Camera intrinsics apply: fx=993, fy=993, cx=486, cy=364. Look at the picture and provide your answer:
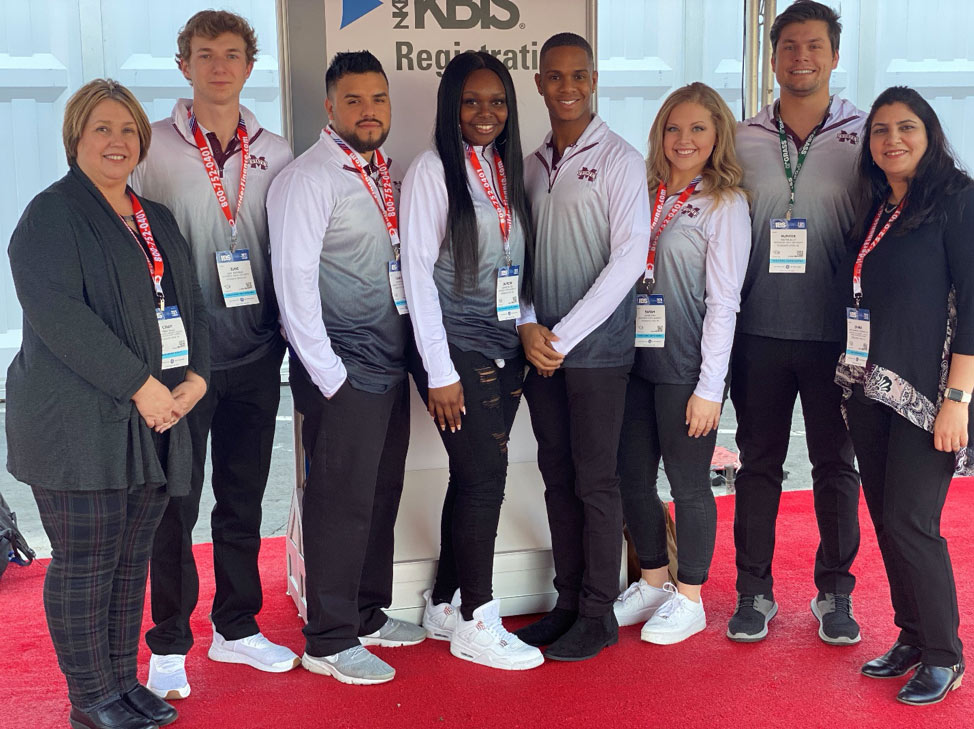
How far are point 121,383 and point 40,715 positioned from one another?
0.97 meters

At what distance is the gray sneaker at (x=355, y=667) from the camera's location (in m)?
2.65

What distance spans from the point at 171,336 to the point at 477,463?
0.86m

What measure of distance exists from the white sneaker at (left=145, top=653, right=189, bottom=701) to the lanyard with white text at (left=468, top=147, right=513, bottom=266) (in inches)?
53.8

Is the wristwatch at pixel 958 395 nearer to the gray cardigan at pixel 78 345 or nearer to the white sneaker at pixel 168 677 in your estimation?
the gray cardigan at pixel 78 345

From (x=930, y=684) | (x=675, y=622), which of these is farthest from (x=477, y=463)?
(x=930, y=684)

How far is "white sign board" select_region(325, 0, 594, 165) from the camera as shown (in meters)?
2.98

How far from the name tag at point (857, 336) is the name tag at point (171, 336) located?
1.67m

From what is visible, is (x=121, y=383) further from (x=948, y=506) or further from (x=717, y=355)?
(x=948, y=506)

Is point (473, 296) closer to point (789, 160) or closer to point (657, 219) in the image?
point (657, 219)

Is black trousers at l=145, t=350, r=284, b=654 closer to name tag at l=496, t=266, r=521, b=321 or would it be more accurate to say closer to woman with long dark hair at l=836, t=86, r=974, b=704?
name tag at l=496, t=266, r=521, b=321

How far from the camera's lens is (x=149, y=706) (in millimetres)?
2439

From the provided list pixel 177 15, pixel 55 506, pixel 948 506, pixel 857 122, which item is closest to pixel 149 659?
pixel 55 506

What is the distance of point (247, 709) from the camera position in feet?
8.30

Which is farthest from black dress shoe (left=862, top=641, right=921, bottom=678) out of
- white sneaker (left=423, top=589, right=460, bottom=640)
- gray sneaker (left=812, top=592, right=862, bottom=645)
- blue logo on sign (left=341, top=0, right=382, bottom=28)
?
blue logo on sign (left=341, top=0, right=382, bottom=28)
